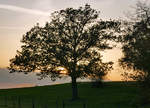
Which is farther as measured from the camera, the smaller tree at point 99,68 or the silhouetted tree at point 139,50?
the smaller tree at point 99,68

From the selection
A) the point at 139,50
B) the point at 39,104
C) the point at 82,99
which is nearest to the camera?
the point at 139,50

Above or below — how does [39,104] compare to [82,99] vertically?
above

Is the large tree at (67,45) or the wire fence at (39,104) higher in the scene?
the large tree at (67,45)

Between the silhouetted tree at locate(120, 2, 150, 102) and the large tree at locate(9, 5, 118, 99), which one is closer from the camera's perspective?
the silhouetted tree at locate(120, 2, 150, 102)

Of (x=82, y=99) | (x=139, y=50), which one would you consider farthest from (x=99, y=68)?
(x=139, y=50)

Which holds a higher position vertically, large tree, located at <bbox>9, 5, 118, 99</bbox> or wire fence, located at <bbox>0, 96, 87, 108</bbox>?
large tree, located at <bbox>9, 5, 118, 99</bbox>

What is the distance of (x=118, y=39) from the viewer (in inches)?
2280

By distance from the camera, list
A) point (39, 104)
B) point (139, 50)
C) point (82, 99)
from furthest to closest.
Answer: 1. point (82, 99)
2. point (39, 104)
3. point (139, 50)

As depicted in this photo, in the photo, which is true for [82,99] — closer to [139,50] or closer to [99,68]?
[99,68]

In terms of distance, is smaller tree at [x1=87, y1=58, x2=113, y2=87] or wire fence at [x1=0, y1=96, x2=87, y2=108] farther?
smaller tree at [x1=87, y1=58, x2=113, y2=87]

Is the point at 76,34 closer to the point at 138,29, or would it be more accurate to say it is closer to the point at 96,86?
the point at 138,29

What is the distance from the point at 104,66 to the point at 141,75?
22.3 meters

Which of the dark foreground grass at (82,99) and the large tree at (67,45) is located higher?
the large tree at (67,45)

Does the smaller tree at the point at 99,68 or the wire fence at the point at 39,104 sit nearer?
the wire fence at the point at 39,104
